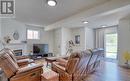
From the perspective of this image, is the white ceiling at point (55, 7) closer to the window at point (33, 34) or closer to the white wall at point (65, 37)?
the window at point (33, 34)

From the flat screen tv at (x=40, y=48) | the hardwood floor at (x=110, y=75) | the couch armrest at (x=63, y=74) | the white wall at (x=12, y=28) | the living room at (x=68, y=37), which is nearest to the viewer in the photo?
the couch armrest at (x=63, y=74)

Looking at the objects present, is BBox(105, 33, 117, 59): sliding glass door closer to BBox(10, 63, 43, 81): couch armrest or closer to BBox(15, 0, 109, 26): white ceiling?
BBox(15, 0, 109, 26): white ceiling

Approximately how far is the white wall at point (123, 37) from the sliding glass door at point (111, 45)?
1.76 m

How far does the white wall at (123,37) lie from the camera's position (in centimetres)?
545

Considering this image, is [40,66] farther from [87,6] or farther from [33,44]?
[33,44]

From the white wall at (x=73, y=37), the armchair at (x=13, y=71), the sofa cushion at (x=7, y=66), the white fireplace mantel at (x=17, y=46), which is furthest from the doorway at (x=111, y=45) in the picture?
the sofa cushion at (x=7, y=66)

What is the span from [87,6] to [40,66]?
2.70 meters

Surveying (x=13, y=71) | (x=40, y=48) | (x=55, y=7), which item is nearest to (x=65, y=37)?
(x=40, y=48)

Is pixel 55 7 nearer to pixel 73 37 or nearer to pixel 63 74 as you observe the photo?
pixel 63 74

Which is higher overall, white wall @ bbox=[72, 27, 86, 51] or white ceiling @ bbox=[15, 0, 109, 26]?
white ceiling @ bbox=[15, 0, 109, 26]

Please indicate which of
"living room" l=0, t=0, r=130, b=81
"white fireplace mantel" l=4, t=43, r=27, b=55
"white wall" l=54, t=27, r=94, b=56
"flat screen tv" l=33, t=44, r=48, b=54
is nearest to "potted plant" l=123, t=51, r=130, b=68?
"living room" l=0, t=0, r=130, b=81

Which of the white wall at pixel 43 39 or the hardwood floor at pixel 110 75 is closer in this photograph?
the hardwood floor at pixel 110 75

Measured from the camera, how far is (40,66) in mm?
2936

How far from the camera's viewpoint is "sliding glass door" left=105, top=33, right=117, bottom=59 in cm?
747
